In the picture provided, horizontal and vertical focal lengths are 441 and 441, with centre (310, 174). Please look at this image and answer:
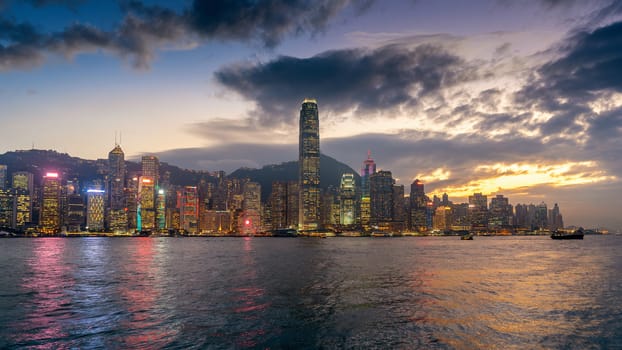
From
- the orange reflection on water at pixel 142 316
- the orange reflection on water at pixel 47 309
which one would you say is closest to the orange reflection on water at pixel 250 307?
the orange reflection on water at pixel 142 316

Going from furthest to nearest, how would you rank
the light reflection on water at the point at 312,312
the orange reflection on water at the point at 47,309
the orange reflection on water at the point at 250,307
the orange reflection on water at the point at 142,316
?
the orange reflection on water at the point at 47,309, the light reflection on water at the point at 312,312, the orange reflection on water at the point at 142,316, the orange reflection on water at the point at 250,307

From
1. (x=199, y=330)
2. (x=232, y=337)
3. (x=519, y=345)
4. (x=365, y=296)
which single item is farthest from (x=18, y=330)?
(x=519, y=345)

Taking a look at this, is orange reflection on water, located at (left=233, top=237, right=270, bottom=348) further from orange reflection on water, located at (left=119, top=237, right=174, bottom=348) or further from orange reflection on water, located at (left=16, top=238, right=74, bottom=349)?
orange reflection on water, located at (left=16, top=238, right=74, bottom=349)

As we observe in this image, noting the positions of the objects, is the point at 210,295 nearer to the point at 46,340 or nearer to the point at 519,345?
the point at 46,340

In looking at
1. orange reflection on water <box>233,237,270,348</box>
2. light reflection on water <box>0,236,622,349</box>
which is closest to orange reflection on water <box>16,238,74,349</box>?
light reflection on water <box>0,236,622,349</box>

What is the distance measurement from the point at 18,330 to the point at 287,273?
41917 millimetres

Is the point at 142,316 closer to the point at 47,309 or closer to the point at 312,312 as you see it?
the point at 47,309

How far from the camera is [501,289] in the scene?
51875 mm

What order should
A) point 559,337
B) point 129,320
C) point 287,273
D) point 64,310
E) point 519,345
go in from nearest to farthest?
point 519,345
point 559,337
point 129,320
point 64,310
point 287,273

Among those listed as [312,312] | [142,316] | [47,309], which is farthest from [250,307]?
[47,309]

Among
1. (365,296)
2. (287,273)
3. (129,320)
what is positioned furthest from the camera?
(287,273)

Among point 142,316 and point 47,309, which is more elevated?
point 142,316

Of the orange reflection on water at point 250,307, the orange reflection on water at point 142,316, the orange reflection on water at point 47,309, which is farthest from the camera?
the orange reflection on water at point 47,309

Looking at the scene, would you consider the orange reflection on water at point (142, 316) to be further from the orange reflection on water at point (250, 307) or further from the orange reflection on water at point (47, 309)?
the orange reflection on water at point (250, 307)
